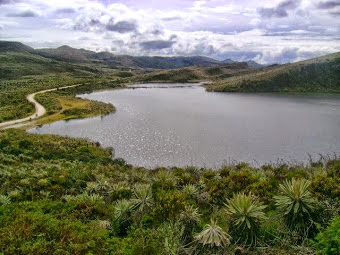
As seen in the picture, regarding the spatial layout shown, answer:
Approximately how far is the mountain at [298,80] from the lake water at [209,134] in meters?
55.6

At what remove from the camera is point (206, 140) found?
1540 inches

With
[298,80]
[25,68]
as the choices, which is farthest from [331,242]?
[25,68]

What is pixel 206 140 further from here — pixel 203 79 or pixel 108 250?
pixel 203 79

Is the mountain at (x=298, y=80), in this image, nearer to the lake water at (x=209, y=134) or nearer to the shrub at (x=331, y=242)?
the lake water at (x=209, y=134)

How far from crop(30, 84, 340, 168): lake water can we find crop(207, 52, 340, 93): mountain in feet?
182

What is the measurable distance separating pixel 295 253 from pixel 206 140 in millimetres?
29884

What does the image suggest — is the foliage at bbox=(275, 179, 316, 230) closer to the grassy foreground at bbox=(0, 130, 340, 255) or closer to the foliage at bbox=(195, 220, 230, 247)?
the grassy foreground at bbox=(0, 130, 340, 255)

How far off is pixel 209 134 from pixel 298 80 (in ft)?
305

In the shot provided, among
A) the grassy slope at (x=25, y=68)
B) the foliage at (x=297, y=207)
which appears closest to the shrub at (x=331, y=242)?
the foliage at (x=297, y=207)

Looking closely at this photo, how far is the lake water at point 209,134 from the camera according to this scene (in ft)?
109

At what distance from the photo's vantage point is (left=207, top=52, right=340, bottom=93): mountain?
117125 mm

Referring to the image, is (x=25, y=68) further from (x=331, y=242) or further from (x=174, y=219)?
(x=331, y=242)

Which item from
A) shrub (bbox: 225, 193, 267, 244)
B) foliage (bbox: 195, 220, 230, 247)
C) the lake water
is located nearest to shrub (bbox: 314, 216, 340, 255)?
shrub (bbox: 225, 193, 267, 244)

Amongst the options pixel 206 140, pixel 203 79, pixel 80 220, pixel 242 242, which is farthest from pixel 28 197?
pixel 203 79
